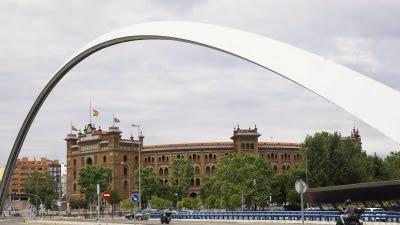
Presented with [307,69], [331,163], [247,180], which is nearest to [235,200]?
[247,180]

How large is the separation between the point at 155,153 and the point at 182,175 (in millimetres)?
30365

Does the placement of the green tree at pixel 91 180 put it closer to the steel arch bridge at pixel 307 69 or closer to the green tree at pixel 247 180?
the green tree at pixel 247 180

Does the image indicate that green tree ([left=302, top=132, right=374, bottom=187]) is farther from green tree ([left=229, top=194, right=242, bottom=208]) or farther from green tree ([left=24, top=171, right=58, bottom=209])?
green tree ([left=24, top=171, right=58, bottom=209])

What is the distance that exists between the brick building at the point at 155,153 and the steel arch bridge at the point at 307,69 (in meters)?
124

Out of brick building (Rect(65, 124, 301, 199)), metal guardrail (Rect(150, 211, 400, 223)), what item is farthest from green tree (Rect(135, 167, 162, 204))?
metal guardrail (Rect(150, 211, 400, 223))

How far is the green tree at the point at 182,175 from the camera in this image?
407 feet

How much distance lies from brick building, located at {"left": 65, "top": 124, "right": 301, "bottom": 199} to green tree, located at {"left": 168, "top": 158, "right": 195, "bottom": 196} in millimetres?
21806

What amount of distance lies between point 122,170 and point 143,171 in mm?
A: 23385

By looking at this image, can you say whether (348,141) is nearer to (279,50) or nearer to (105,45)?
(105,45)

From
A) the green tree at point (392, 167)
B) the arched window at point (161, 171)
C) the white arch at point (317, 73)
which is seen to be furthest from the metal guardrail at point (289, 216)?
the arched window at point (161, 171)

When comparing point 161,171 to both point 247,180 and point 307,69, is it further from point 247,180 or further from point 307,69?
point 307,69

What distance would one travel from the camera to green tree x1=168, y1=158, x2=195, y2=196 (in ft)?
407

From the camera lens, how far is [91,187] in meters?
117

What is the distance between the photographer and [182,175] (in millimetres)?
125750
